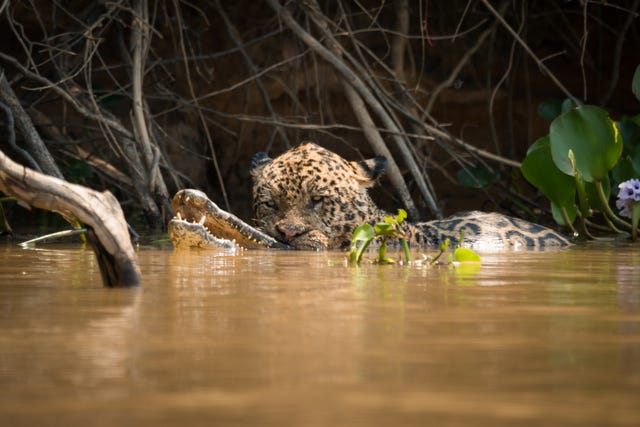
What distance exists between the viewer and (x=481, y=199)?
9.94 m

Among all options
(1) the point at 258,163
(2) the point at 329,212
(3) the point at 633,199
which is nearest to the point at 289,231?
(2) the point at 329,212

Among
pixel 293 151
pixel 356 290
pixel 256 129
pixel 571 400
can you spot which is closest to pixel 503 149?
pixel 256 129

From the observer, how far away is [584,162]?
6.11 m

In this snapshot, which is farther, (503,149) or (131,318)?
(503,149)

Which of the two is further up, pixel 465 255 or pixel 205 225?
pixel 205 225

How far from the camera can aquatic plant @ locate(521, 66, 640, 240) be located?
606 cm

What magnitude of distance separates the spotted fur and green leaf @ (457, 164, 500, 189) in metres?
1.37

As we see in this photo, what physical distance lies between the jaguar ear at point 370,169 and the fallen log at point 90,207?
3247 mm

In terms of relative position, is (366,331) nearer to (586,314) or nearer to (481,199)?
(586,314)

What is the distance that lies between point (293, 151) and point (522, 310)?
3.81m

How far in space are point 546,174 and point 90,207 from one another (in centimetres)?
383

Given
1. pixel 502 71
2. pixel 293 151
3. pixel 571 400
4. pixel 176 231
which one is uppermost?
pixel 502 71

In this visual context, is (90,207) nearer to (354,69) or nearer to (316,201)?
(316,201)

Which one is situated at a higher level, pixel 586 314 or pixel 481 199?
pixel 481 199
